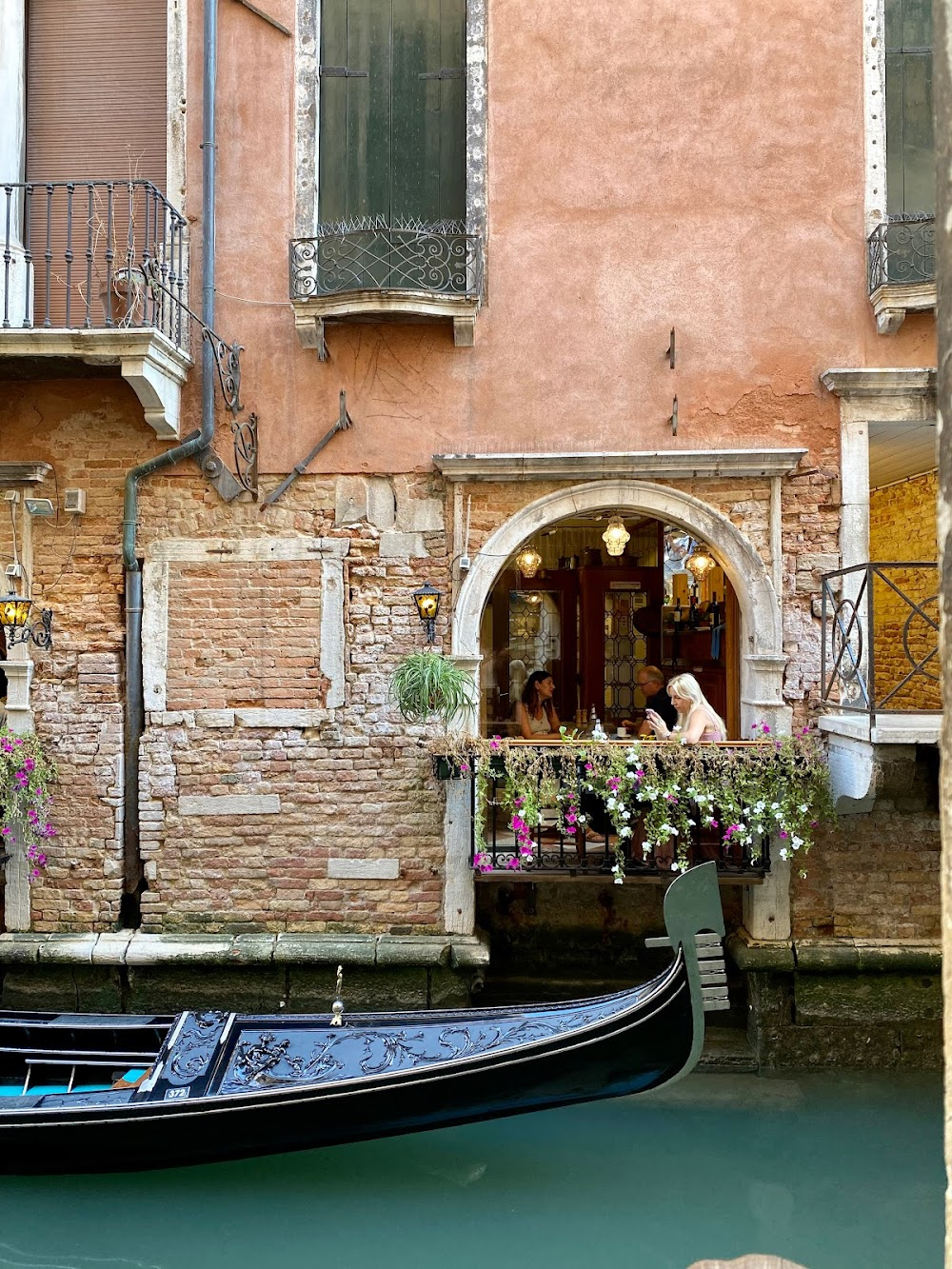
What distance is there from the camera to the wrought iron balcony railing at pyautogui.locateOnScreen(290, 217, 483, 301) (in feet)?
19.3

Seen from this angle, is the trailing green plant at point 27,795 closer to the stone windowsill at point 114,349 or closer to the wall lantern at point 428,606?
the stone windowsill at point 114,349

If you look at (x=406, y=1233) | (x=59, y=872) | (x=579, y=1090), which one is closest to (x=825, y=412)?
(x=579, y=1090)

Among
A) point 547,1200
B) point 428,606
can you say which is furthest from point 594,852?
point 547,1200

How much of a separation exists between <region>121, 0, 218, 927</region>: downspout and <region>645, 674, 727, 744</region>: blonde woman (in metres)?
2.95

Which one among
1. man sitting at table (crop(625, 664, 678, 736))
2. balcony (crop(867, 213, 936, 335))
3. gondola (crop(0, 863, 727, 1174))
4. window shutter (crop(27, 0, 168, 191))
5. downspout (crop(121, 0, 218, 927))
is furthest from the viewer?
man sitting at table (crop(625, 664, 678, 736))

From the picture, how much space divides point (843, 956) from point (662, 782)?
144cm

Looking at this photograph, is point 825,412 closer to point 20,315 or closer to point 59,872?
point 20,315

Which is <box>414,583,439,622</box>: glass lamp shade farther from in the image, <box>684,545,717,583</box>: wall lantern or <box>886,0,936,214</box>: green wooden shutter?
<box>886,0,936,214</box>: green wooden shutter

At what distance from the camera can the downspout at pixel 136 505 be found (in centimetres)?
591

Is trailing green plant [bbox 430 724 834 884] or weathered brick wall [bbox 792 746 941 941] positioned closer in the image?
trailing green plant [bbox 430 724 834 884]

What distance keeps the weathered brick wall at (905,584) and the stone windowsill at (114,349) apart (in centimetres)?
479

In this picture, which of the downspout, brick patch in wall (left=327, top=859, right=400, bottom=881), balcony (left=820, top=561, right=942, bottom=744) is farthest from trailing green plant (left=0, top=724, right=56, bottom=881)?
balcony (left=820, top=561, right=942, bottom=744)

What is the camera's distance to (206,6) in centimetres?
586

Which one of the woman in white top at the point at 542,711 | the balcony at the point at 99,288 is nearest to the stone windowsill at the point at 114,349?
the balcony at the point at 99,288
